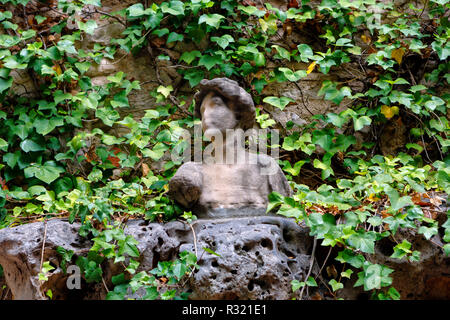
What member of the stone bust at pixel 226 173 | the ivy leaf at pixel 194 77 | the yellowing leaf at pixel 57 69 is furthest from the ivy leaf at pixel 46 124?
the stone bust at pixel 226 173

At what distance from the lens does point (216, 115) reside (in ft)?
9.63

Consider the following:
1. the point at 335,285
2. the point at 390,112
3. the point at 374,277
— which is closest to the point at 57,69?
the point at 390,112

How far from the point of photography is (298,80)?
4.36m

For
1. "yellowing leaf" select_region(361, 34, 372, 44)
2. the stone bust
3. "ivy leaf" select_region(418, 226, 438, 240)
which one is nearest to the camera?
"ivy leaf" select_region(418, 226, 438, 240)

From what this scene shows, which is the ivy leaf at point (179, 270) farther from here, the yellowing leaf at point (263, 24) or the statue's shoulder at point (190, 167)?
the yellowing leaf at point (263, 24)

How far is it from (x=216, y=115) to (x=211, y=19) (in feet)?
4.44

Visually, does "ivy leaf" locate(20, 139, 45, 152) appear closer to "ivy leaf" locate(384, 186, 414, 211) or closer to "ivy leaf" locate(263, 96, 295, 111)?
"ivy leaf" locate(263, 96, 295, 111)

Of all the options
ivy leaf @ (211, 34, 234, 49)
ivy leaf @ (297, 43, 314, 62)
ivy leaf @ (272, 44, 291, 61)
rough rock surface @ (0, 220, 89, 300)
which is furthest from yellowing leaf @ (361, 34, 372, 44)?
rough rock surface @ (0, 220, 89, 300)

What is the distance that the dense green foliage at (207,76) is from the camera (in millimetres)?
3854

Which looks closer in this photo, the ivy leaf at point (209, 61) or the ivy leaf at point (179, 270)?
the ivy leaf at point (179, 270)

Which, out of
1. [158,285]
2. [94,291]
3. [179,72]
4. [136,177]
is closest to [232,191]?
[158,285]

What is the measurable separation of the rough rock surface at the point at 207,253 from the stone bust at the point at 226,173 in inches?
5.5

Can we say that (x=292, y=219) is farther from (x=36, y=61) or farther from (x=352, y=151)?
(x=36, y=61)

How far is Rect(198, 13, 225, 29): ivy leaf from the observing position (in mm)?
3948
